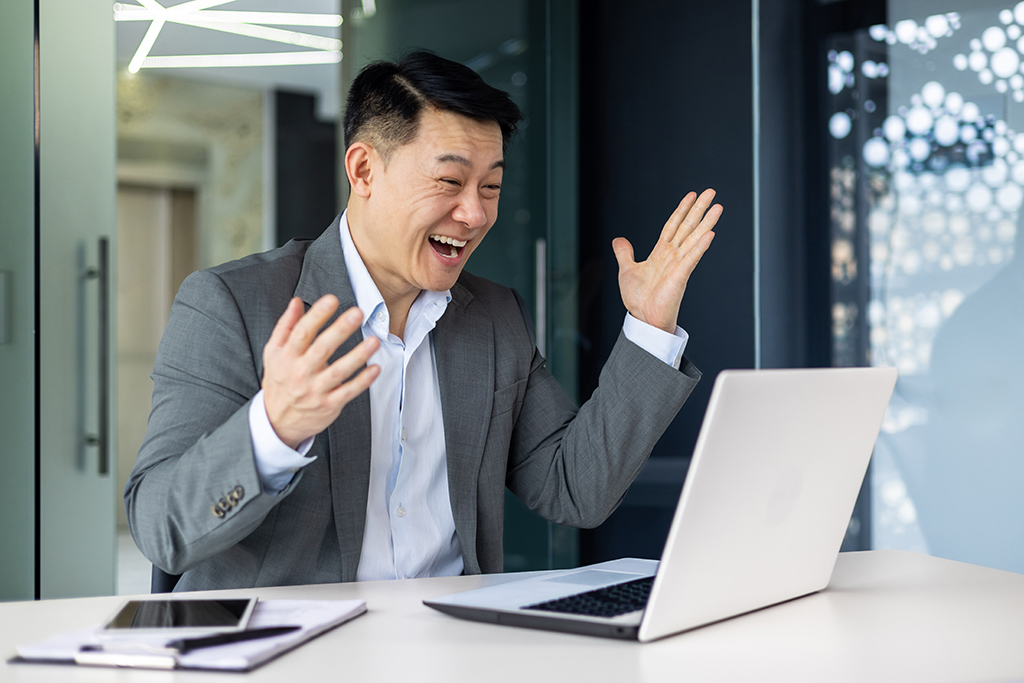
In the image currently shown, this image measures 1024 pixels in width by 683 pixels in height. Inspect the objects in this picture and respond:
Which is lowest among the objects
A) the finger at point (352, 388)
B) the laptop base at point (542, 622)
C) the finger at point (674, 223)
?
the laptop base at point (542, 622)

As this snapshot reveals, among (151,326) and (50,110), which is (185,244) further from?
(50,110)

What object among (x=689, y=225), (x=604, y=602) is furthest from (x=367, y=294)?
(x=604, y=602)

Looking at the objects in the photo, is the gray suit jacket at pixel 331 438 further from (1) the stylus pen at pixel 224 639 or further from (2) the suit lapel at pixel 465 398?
(1) the stylus pen at pixel 224 639

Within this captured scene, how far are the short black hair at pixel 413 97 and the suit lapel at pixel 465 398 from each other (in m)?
0.29

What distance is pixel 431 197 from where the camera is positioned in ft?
5.01

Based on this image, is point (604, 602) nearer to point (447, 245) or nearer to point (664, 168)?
point (447, 245)

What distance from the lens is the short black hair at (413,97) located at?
4.99ft

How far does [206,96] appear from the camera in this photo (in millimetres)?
2785

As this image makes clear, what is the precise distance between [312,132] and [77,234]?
787 mm

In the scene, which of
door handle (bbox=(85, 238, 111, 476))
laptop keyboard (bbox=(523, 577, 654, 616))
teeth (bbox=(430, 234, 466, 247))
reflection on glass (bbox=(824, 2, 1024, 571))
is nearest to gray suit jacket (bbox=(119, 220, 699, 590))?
teeth (bbox=(430, 234, 466, 247))

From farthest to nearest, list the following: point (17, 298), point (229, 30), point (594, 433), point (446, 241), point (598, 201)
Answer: point (598, 201) < point (229, 30) < point (17, 298) < point (446, 241) < point (594, 433)

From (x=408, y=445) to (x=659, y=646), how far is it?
0.69m

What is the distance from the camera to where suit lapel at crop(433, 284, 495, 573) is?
1456 millimetres

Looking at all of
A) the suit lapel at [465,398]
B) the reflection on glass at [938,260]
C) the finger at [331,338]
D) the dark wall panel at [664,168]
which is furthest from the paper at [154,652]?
the dark wall panel at [664,168]
